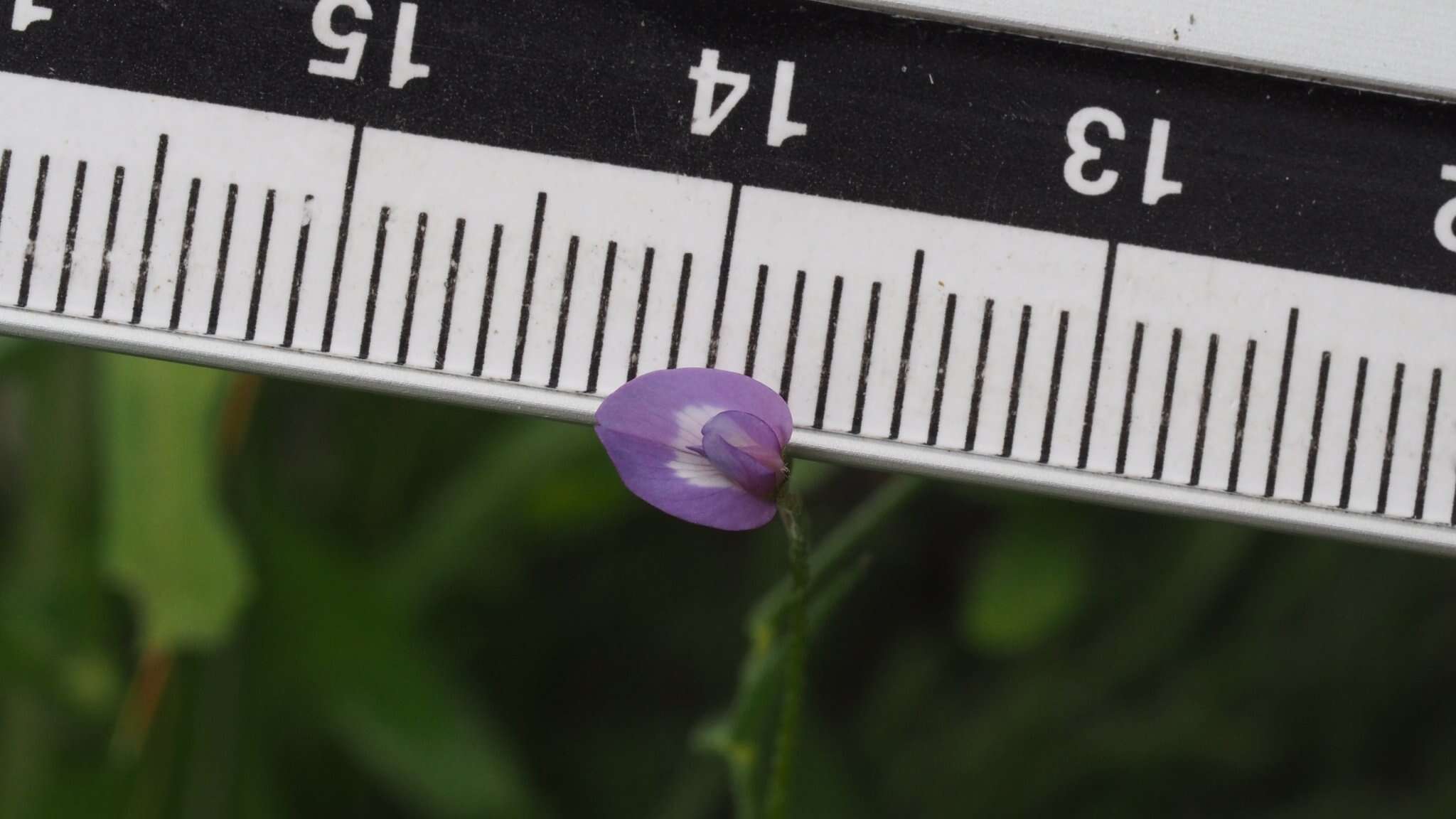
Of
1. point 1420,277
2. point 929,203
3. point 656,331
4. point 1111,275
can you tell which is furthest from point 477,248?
point 1420,277

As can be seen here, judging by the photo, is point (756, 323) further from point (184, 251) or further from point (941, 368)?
point (184, 251)

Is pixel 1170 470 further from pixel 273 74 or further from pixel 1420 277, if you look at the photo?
pixel 273 74

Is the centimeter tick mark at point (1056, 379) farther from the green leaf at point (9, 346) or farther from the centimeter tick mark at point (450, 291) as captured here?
the green leaf at point (9, 346)

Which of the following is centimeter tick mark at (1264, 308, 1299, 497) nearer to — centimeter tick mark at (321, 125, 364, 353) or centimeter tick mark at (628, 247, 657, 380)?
centimeter tick mark at (628, 247, 657, 380)

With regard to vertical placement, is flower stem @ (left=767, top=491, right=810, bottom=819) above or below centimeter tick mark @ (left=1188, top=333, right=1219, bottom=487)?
below

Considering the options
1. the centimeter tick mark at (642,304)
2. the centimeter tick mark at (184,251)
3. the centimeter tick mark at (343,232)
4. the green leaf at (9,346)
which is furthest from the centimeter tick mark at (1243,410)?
the green leaf at (9,346)

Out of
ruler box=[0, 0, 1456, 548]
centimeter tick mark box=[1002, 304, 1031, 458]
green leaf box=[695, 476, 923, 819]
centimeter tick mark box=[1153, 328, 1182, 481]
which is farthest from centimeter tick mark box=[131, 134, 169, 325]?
centimeter tick mark box=[1153, 328, 1182, 481]

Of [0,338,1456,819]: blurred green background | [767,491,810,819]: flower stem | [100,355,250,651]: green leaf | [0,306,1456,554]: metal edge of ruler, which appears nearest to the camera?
[767,491,810,819]: flower stem
